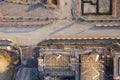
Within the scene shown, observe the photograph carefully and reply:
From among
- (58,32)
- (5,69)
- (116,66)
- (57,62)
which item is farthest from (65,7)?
(5,69)

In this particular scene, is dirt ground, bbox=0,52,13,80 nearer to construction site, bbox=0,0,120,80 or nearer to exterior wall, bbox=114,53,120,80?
construction site, bbox=0,0,120,80

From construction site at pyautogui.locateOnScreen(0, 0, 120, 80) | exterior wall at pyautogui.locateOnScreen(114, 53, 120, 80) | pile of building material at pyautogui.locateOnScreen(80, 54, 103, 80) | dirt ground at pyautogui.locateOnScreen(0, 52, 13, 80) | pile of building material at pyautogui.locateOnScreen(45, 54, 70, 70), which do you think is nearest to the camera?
pile of building material at pyautogui.locateOnScreen(80, 54, 103, 80)

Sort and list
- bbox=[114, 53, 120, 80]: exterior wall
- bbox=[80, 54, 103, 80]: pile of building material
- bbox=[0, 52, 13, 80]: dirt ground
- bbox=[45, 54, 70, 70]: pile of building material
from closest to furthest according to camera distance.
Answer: bbox=[80, 54, 103, 80]: pile of building material → bbox=[114, 53, 120, 80]: exterior wall → bbox=[45, 54, 70, 70]: pile of building material → bbox=[0, 52, 13, 80]: dirt ground

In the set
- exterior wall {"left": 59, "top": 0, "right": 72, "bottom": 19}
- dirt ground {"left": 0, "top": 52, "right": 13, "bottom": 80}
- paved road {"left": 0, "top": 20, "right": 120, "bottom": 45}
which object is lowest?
dirt ground {"left": 0, "top": 52, "right": 13, "bottom": 80}

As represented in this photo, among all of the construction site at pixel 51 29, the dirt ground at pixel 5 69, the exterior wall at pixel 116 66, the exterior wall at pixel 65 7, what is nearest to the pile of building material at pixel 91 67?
the exterior wall at pixel 116 66

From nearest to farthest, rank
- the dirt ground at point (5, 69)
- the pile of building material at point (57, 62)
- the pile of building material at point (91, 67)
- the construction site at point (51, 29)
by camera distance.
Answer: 1. the pile of building material at point (91, 67)
2. the pile of building material at point (57, 62)
3. the construction site at point (51, 29)
4. the dirt ground at point (5, 69)

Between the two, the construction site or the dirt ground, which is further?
the dirt ground

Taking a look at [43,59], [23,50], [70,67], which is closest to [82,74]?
[70,67]

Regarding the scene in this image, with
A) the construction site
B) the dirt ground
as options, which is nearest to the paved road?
the construction site

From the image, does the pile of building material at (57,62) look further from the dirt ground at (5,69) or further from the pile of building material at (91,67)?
the dirt ground at (5,69)
